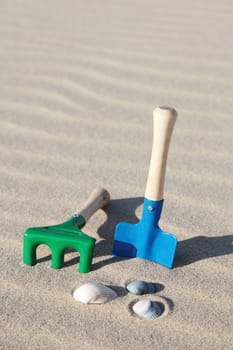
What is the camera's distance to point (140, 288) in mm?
1905

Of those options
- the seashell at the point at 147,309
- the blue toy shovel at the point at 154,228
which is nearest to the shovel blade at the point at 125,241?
the blue toy shovel at the point at 154,228

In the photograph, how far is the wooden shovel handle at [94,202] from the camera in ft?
7.04

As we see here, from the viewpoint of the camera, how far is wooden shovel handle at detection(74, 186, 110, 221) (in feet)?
7.04

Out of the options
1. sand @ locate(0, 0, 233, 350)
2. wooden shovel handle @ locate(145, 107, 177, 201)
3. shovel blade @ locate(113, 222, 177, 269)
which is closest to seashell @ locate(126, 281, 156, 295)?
sand @ locate(0, 0, 233, 350)

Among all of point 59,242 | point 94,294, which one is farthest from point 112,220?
point 94,294

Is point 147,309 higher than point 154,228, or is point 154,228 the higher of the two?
point 154,228

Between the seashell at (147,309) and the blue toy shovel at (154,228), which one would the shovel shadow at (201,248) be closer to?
the blue toy shovel at (154,228)

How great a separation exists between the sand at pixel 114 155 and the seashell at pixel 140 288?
27 mm

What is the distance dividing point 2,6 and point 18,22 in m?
0.35

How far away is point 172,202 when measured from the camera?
242 cm

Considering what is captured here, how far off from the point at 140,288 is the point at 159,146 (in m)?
0.42

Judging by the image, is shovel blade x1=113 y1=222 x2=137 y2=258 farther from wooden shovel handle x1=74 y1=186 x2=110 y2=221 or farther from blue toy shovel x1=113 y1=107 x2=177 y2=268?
wooden shovel handle x1=74 y1=186 x2=110 y2=221

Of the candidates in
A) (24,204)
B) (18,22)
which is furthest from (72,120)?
(18,22)

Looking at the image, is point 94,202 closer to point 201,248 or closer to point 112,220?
point 112,220
